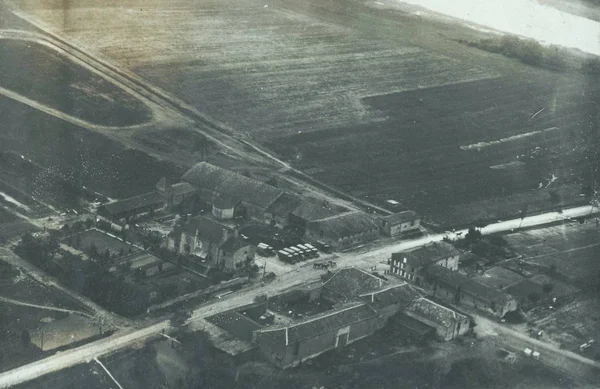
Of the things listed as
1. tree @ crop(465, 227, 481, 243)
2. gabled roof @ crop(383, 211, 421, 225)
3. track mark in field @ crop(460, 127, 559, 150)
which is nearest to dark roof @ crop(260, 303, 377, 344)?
gabled roof @ crop(383, 211, 421, 225)

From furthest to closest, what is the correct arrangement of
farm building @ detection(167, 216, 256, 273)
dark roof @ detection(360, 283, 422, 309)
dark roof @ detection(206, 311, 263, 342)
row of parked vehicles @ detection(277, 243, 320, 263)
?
row of parked vehicles @ detection(277, 243, 320, 263) → farm building @ detection(167, 216, 256, 273) → dark roof @ detection(360, 283, 422, 309) → dark roof @ detection(206, 311, 263, 342)

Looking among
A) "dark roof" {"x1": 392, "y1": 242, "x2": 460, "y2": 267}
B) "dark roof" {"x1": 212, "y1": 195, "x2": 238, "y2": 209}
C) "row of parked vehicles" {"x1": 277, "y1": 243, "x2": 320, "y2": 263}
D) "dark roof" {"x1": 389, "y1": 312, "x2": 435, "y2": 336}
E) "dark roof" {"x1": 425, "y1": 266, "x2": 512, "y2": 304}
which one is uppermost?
"dark roof" {"x1": 392, "y1": 242, "x2": 460, "y2": 267}

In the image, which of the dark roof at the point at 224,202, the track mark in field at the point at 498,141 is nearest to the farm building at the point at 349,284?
the dark roof at the point at 224,202

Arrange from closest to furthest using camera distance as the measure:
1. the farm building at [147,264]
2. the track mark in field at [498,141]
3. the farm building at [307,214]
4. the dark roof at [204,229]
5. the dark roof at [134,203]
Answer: the farm building at [147,264]
the dark roof at [204,229]
the dark roof at [134,203]
the farm building at [307,214]
the track mark in field at [498,141]

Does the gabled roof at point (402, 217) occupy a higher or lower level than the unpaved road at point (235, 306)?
higher

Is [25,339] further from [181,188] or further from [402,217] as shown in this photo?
[402,217]

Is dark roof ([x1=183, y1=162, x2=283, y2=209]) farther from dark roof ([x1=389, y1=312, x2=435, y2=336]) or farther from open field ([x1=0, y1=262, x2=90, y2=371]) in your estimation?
open field ([x1=0, y1=262, x2=90, y2=371])

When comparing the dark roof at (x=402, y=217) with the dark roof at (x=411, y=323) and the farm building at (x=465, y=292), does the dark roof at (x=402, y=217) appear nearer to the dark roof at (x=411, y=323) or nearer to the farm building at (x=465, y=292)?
the farm building at (x=465, y=292)
